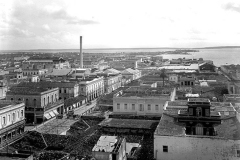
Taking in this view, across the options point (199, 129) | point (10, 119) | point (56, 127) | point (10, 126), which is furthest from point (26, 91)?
point (199, 129)

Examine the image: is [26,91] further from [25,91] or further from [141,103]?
[141,103]

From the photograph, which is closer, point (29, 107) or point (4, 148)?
point (4, 148)

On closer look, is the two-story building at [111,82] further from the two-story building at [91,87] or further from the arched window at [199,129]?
the arched window at [199,129]

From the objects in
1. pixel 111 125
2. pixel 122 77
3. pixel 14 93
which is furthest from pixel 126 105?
pixel 122 77

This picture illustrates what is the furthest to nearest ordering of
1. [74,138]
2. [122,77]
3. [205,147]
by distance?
[122,77], [74,138], [205,147]

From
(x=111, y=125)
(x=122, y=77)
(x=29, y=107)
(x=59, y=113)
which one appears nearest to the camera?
(x=111, y=125)

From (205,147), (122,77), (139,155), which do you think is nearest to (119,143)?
(139,155)

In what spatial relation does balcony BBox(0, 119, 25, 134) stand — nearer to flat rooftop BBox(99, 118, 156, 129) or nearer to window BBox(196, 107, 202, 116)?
flat rooftop BBox(99, 118, 156, 129)

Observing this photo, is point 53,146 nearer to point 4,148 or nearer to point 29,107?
point 4,148

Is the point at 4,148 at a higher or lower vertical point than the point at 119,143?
lower

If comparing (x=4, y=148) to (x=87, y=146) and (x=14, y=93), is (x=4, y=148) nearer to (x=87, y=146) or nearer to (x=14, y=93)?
(x=87, y=146)
